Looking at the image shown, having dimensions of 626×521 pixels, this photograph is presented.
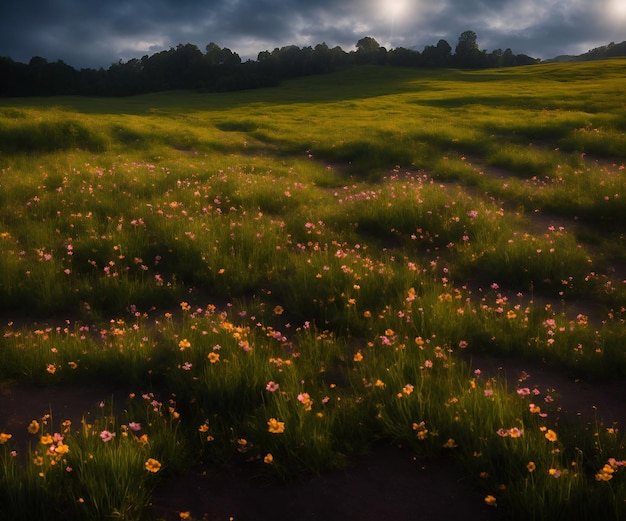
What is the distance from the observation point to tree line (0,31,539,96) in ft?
271

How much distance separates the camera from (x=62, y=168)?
37.7 ft

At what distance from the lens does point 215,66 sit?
95.4 meters

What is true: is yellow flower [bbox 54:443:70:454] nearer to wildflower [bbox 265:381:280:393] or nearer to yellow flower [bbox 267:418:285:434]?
yellow flower [bbox 267:418:285:434]

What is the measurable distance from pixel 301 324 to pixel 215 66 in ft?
329

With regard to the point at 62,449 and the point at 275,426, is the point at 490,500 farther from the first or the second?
the point at 62,449

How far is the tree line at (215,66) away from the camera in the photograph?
8256 cm

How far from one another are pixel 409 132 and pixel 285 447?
1682 cm

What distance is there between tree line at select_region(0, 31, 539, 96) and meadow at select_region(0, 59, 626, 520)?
78371 millimetres

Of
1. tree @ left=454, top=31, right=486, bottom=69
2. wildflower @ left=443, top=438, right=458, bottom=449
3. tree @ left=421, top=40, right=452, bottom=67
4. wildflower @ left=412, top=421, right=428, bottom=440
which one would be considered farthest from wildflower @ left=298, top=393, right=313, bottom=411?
tree @ left=454, top=31, right=486, bottom=69

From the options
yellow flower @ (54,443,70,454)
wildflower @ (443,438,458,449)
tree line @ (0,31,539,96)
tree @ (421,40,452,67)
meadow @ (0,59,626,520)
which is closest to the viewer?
yellow flower @ (54,443,70,454)

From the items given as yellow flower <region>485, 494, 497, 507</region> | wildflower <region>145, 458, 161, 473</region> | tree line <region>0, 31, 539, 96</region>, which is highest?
tree line <region>0, 31, 539, 96</region>

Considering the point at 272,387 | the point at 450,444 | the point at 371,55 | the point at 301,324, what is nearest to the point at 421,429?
the point at 450,444

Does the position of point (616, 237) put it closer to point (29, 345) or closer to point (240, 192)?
point (240, 192)

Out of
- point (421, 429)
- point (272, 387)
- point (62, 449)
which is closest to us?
point (62, 449)
